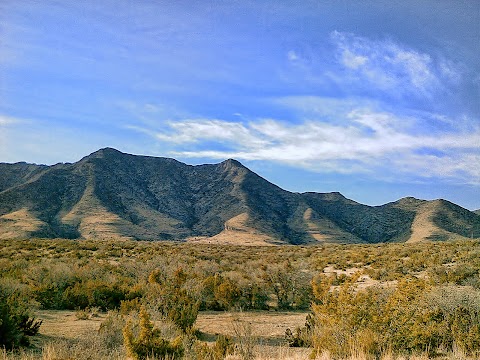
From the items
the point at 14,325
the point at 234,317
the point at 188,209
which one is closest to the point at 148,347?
the point at 234,317

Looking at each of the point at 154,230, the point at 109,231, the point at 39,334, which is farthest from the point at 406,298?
the point at 154,230

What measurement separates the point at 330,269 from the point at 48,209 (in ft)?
274

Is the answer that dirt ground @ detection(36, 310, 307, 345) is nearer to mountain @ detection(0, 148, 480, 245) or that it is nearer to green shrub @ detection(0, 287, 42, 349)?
green shrub @ detection(0, 287, 42, 349)

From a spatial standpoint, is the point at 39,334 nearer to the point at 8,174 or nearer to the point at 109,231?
the point at 109,231

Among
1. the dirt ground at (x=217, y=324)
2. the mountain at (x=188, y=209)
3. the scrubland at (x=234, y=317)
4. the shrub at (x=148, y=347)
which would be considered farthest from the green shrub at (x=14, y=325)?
the mountain at (x=188, y=209)

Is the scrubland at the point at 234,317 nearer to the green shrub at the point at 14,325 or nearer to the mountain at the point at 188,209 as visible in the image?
the green shrub at the point at 14,325

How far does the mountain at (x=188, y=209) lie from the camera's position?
9325 centimetres

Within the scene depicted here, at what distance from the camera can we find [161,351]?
8562mm

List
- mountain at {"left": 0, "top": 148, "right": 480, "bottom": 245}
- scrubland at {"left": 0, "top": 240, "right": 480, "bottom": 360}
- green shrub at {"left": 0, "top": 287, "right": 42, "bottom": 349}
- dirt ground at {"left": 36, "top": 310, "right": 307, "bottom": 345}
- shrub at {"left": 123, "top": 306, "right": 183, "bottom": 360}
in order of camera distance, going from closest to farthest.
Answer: shrub at {"left": 123, "top": 306, "right": 183, "bottom": 360}
scrubland at {"left": 0, "top": 240, "right": 480, "bottom": 360}
green shrub at {"left": 0, "top": 287, "right": 42, "bottom": 349}
dirt ground at {"left": 36, "top": 310, "right": 307, "bottom": 345}
mountain at {"left": 0, "top": 148, "right": 480, "bottom": 245}

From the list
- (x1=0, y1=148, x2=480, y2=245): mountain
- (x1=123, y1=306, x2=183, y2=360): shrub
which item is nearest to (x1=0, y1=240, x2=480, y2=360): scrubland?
(x1=123, y1=306, x2=183, y2=360): shrub

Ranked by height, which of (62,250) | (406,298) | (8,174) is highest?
(8,174)

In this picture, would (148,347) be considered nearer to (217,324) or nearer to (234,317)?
(234,317)

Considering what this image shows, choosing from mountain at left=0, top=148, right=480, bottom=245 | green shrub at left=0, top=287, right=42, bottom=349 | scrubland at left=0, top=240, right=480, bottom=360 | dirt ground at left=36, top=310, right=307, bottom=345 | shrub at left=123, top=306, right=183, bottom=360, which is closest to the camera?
shrub at left=123, top=306, right=183, bottom=360

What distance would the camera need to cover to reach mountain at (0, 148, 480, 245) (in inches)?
3671
